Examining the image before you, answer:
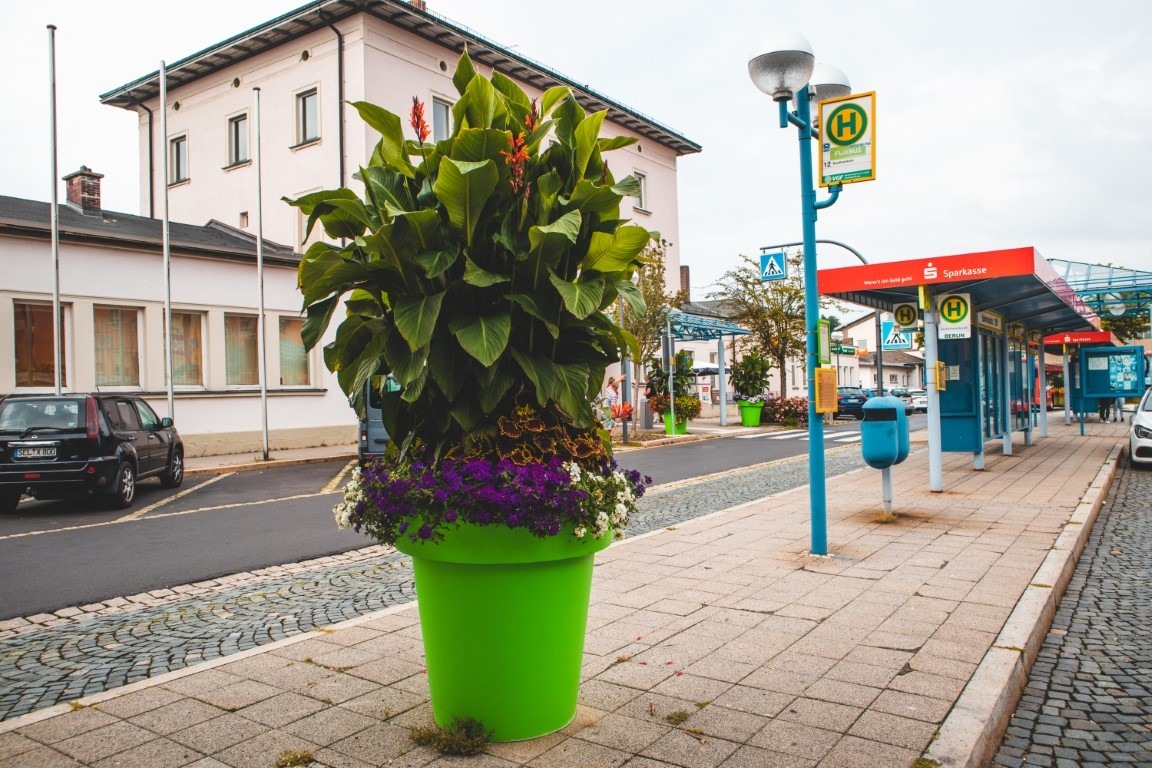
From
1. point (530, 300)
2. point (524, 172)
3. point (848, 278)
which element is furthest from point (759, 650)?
point (848, 278)

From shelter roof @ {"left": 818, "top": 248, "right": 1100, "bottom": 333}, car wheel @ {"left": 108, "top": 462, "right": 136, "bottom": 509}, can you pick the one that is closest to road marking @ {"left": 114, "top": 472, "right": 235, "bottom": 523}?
car wheel @ {"left": 108, "top": 462, "right": 136, "bottom": 509}

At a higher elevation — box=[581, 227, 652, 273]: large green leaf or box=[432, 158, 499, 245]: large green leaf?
box=[432, 158, 499, 245]: large green leaf

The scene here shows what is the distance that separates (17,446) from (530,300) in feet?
35.8

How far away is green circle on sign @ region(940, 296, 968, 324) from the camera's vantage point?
1159 cm

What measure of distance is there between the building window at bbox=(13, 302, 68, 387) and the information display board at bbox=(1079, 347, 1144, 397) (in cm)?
2642

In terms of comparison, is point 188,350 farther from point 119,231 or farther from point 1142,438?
point 1142,438

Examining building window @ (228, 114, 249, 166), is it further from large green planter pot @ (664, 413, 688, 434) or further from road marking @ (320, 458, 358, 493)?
large green planter pot @ (664, 413, 688, 434)

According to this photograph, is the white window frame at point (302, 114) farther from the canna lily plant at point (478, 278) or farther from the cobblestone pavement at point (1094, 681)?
the canna lily plant at point (478, 278)

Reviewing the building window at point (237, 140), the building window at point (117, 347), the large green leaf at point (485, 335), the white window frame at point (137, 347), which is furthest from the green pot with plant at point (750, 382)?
the large green leaf at point (485, 335)

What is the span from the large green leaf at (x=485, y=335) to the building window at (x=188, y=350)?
61.8ft

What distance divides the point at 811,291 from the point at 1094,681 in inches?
143

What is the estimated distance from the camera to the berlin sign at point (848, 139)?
7.28 meters

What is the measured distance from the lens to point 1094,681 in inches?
185

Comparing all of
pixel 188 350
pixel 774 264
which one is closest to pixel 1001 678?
pixel 774 264
